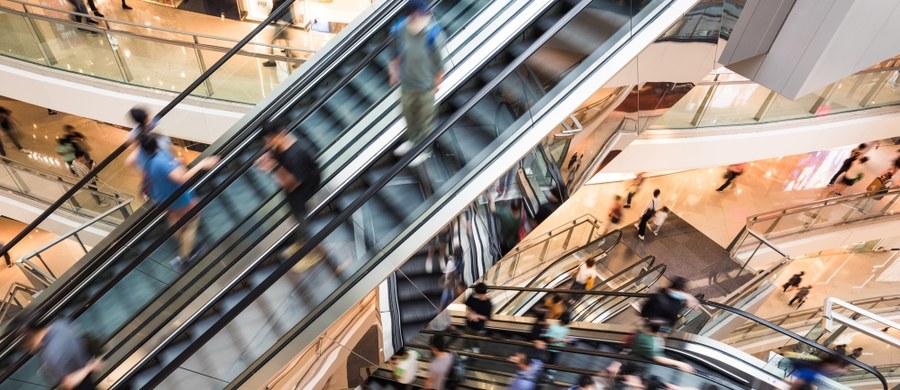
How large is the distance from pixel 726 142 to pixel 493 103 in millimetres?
7063

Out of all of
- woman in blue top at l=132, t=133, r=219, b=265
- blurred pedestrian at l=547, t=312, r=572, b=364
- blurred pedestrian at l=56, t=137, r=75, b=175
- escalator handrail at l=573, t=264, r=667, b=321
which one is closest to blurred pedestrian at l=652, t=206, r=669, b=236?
escalator handrail at l=573, t=264, r=667, b=321

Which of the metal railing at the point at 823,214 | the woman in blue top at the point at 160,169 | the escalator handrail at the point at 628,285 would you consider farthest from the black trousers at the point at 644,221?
the woman in blue top at the point at 160,169

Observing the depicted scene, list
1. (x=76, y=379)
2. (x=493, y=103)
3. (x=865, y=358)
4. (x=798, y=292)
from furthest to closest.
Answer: (x=798, y=292), (x=865, y=358), (x=493, y=103), (x=76, y=379)

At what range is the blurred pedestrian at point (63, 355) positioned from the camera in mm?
3773

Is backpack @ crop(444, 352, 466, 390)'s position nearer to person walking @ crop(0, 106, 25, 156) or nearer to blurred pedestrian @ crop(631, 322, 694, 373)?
blurred pedestrian @ crop(631, 322, 694, 373)

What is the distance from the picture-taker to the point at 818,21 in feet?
17.5

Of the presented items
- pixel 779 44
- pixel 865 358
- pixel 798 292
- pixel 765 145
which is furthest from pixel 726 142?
pixel 798 292

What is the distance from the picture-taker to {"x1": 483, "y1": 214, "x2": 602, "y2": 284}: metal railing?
30.0ft

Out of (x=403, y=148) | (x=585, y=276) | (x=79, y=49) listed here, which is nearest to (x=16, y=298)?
(x=79, y=49)

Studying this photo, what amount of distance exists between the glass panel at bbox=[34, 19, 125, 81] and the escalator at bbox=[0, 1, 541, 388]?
14.4 feet

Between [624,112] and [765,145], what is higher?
[765,145]

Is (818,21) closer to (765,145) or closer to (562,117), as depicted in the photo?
(562,117)

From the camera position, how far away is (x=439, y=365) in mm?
5289

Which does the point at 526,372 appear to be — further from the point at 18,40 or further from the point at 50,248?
the point at 18,40
